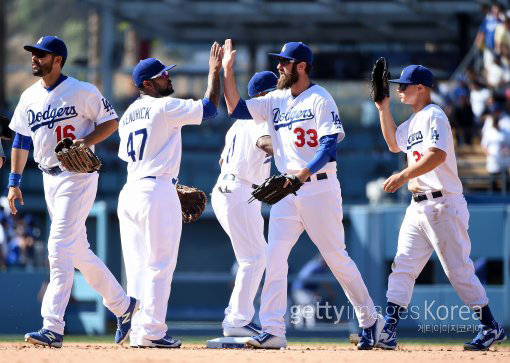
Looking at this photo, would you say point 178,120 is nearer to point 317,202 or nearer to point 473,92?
point 317,202

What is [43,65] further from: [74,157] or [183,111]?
[183,111]

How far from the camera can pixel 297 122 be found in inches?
317

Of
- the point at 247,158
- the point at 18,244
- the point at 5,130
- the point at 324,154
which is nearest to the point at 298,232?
the point at 324,154

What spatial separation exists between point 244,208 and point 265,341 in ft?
4.45

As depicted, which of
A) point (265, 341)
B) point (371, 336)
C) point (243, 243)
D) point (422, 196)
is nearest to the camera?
point (265, 341)

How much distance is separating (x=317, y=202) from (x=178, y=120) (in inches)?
43.5

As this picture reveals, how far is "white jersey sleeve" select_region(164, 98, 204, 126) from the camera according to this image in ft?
26.0

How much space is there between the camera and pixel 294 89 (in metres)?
8.21

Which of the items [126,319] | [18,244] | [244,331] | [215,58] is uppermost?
[215,58]

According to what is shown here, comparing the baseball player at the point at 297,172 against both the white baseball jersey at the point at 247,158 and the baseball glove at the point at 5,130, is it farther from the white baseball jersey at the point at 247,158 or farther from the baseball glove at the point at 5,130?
the baseball glove at the point at 5,130

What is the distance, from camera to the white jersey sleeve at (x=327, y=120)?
7898 mm

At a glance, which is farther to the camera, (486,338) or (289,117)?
(486,338)

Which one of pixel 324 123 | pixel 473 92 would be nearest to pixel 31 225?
pixel 473 92

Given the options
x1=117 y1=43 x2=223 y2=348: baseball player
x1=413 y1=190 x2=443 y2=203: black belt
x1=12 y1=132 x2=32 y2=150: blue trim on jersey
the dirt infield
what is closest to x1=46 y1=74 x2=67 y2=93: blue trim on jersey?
x1=12 y1=132 x2=32 y2=150: blue trim on jersey
